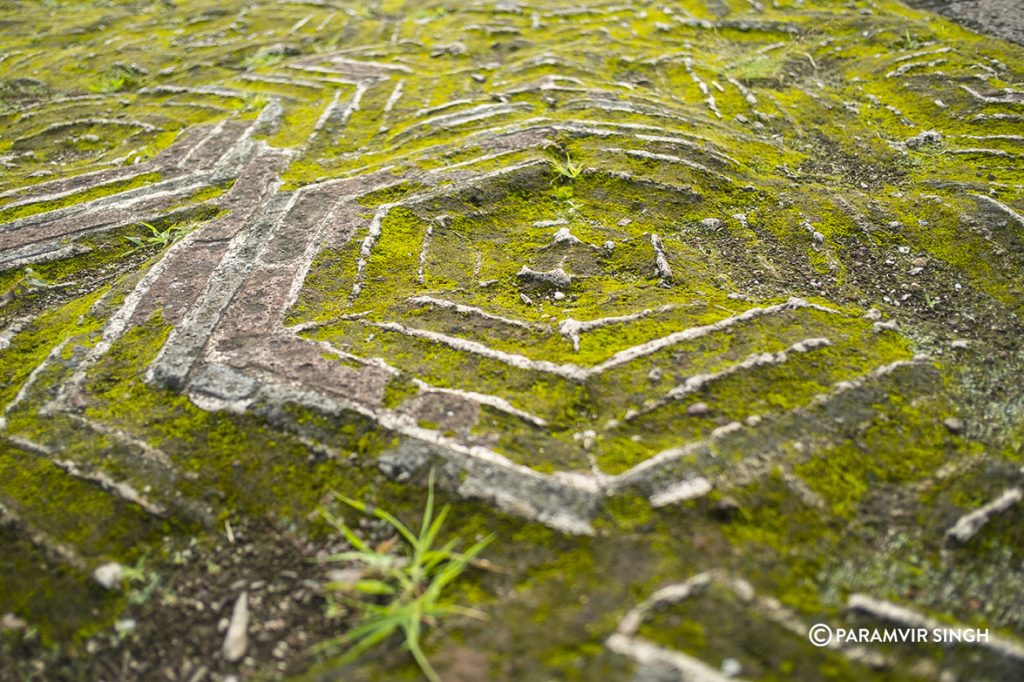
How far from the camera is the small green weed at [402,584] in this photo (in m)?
2.37

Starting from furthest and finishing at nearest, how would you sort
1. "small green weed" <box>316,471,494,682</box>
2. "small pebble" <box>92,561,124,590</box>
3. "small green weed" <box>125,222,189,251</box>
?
"small green weed" <box>125,222,189,251</box> → "small pebble" <box>92,561,124,590</box> → "small green weed" <box>316,471,494,682</box>

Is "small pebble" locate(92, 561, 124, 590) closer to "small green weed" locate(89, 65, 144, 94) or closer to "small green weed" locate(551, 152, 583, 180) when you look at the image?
"small green weed" locate(551, 152, 583, 180)

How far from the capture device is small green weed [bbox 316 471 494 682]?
2.37m

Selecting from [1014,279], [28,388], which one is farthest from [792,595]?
[28,388]

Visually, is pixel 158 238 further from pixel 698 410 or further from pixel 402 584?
pixel 698 410

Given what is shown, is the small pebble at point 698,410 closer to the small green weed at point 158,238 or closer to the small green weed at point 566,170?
the small green weed at point 566,170

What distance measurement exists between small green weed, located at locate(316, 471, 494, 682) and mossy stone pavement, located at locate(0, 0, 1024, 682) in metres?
0.09

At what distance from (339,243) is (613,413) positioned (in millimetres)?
2789

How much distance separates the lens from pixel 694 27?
A: 31.0 ft

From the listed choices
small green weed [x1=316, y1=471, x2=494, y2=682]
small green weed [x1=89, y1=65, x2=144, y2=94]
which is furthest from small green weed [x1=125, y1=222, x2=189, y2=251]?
small green weed [x1=89, y1=65, x2=144, y2=94]

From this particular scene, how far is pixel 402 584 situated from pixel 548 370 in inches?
56.8

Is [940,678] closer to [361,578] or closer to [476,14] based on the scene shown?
[361,578]

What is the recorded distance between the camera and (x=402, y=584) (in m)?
2.52

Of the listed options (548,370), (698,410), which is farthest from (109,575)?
(698,410)
